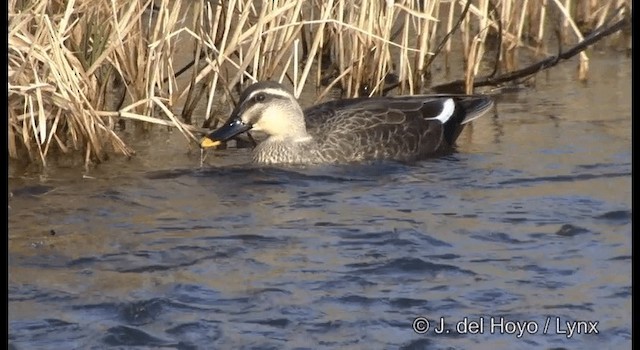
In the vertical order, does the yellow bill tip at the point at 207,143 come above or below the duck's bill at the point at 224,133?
below

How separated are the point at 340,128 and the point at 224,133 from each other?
721 mm

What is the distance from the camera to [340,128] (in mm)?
8633

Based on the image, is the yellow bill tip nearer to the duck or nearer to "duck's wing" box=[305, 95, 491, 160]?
the duck

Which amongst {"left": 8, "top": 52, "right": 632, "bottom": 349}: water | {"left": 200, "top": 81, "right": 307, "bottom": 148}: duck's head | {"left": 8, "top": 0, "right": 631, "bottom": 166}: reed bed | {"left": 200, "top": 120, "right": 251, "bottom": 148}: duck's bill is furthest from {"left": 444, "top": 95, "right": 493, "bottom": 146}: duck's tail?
Result: {"left": 200, "top": 120, "right": 251, "bottom": 148}: duck's bill

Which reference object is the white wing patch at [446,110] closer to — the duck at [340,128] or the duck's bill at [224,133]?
the duck at [340,128]

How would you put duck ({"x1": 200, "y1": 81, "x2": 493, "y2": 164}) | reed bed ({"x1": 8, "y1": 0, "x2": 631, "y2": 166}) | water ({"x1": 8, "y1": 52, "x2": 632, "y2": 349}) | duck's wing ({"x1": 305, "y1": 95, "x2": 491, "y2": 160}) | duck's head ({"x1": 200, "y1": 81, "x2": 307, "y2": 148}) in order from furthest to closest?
duck's wing ({"x1": 305, "y1": 95, "x2": 491, "y2": 160}) → duck ({"x1": 200, "y1": 81, "x2": 493, "y2": 164}) → duck's head ({"x1": 200, "y1": 81, "x2": 307, "y2": 148}) → reed bed ({"x1": 8, "y1": 0, "x2": 631, "y2": 166}) → water ({"x1": 8, "y1": 52, "x2": 632, "y2": 349})

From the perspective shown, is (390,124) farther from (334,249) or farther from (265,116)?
(334,249)

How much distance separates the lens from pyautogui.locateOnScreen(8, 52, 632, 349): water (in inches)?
220

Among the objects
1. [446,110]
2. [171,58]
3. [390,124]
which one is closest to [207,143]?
[171,58]

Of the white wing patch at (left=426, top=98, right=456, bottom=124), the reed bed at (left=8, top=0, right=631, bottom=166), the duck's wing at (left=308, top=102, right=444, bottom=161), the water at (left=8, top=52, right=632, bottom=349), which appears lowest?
the water at (left=8, top=52, right=632, bottom=349)

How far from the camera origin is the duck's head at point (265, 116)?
838cm

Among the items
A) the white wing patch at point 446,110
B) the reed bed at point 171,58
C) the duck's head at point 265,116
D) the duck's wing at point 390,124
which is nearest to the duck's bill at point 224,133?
the duck's head at point 265,116
